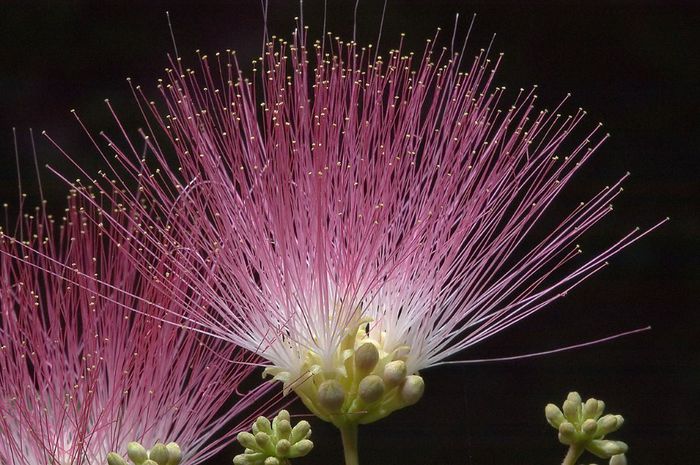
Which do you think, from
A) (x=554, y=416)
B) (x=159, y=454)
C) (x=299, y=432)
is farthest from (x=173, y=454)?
(x=554, y=416)

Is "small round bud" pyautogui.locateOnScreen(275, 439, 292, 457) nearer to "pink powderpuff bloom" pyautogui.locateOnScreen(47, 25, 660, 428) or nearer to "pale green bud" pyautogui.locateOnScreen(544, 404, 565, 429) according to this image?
"pink powderpuff bloom" pyautogui.locateOnScreen(47, 25, 660, 428)

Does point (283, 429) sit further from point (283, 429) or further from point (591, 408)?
point (591, 408)

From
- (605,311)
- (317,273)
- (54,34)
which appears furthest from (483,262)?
(54,34)

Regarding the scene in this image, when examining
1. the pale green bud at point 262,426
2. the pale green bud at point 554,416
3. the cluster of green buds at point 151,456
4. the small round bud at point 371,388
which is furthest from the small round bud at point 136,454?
the pale green bud at point 554,416

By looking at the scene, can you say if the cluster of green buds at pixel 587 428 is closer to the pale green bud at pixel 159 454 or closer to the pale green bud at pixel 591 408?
the pale green bud at pixel 591 408

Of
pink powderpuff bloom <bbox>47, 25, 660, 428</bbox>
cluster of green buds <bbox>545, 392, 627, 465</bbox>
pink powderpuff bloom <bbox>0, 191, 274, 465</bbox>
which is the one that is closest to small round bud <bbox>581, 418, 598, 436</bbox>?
cluster of green buds <bbox>545, 392, 627, 465</bbox>

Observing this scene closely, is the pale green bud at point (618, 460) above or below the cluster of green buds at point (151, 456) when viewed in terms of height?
above

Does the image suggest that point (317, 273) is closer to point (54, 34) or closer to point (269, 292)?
point (269, 292)
